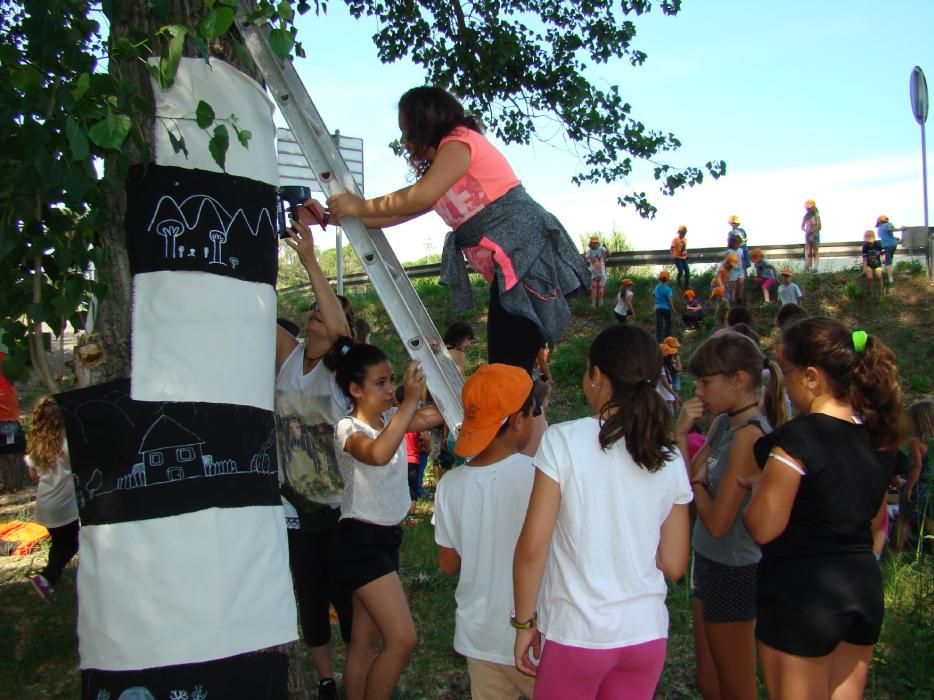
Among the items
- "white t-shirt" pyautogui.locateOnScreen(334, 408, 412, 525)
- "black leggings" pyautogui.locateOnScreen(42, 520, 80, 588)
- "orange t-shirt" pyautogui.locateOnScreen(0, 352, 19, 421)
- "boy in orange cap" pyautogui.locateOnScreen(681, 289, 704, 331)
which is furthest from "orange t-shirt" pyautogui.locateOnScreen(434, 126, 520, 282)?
"boy in orange cap" pyautogui.locateOnScreen(681, 289, 704, 331)

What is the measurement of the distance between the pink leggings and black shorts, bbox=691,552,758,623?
3.22 ft

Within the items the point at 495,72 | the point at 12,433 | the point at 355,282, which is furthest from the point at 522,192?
the point at 355,282

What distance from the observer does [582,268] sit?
11.2 feet

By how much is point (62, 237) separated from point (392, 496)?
177cm

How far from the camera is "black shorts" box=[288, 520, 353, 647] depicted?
165 inches

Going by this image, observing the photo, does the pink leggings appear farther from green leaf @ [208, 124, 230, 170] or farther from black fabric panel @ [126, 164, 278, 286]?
green leaf @ [208, 124, 230, 170]

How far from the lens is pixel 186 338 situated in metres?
2.96

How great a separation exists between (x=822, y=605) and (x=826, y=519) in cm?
28

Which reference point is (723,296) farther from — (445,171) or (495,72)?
(445,171)

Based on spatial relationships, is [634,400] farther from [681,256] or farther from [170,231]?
[681,256]

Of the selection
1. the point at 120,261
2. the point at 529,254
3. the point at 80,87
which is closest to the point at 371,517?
the point at 529,254

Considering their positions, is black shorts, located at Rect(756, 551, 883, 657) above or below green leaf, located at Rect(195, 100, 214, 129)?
below

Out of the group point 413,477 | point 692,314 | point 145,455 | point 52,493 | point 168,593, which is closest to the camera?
point 168,593

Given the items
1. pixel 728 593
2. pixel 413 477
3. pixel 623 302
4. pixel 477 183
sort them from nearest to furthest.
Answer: pixel 477 183, pixel 728 593, pixel 413 477, pixel 623 302
